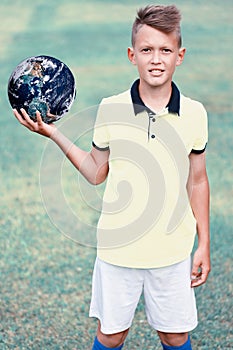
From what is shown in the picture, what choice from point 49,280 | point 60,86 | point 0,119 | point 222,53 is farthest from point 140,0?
point 60,86

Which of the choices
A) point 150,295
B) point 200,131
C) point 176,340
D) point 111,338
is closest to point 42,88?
point 200,131

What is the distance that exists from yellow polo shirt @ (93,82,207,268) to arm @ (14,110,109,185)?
0.20 ft

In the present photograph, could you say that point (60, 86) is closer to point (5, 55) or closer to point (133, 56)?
point (133, 56)

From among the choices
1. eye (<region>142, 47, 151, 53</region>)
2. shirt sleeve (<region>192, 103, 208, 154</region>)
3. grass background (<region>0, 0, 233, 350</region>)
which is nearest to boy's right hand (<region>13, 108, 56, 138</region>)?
eye (<region>142, 47, 151, 53</region>)

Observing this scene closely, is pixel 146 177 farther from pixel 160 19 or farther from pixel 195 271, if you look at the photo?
pixel 160 19

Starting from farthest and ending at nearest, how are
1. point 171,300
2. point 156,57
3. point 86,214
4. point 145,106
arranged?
point 86,214 → point 171,300 → point 145,106 → point 156,57

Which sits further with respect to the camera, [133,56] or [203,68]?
[203,68]

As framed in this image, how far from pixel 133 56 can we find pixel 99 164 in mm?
449

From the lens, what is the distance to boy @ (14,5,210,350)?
8.54 feet

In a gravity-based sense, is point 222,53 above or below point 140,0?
above

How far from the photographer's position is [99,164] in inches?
110

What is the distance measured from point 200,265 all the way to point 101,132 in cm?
69

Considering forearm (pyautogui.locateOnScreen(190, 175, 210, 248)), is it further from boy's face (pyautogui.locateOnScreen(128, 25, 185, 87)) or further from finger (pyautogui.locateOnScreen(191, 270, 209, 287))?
boy's face (pyautogui.locateOnScreen(128, 25, 185, 87))

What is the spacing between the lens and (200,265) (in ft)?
9.33
